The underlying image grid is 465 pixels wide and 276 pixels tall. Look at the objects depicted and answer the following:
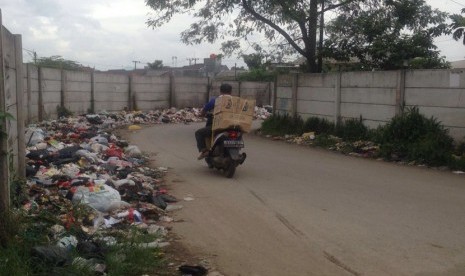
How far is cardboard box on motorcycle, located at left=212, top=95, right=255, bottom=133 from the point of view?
899 cm

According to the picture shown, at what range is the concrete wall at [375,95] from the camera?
10.9 metres

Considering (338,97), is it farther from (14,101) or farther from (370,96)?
(14,101)

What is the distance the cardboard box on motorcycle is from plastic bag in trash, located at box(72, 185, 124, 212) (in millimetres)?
2967

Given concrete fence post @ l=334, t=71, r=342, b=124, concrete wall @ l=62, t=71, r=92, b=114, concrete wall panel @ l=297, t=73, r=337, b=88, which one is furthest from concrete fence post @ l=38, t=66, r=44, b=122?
concrete fence post @ l=334, t=71, r=342, b=124

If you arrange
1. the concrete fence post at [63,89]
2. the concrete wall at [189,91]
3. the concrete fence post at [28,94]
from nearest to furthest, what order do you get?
1. the concrete fence post at [28,94]
2. the concrete fence post at [63,89]
3. the concrete wall at [189,91]

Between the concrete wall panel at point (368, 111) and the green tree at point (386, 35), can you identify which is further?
the green tree at point (386, 35)

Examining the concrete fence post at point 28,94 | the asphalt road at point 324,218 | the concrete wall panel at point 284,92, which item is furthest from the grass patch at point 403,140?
the concrete fence post at point 28,94

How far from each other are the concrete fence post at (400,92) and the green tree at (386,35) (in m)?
2.91

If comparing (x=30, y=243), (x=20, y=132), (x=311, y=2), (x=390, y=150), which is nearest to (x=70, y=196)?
(x=20, y=132)

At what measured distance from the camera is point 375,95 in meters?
13.1

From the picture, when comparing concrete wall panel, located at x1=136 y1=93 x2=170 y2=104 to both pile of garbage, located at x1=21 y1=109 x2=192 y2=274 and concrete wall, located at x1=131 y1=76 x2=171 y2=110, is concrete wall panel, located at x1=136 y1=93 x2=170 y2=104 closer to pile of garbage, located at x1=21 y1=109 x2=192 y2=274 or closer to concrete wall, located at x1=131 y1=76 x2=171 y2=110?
concrete wall, located at x1=131 y1=76 x2=171 y2=110

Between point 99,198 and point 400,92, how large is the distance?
8.25 metres

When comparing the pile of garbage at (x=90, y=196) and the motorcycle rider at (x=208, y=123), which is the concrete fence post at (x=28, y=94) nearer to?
the pile of garbage at (x=90, y=196)

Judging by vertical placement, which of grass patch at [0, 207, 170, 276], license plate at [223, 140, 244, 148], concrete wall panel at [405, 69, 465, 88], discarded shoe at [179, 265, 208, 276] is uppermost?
concrete wall panel at [405, 69, 465, 88]
